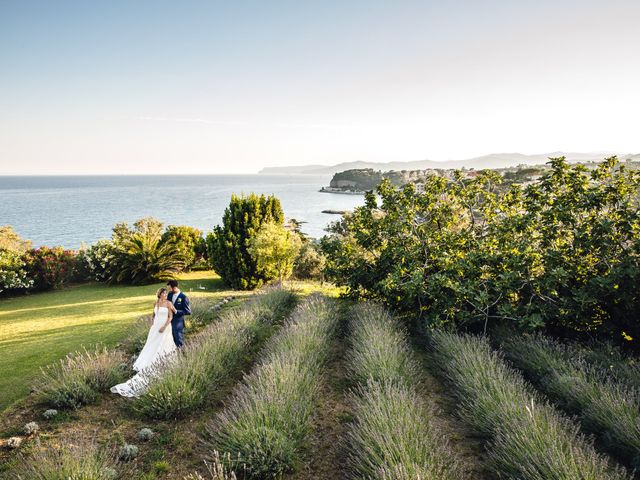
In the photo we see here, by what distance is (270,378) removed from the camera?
434 cm

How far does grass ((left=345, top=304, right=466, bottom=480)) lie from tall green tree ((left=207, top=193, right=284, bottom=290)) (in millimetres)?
7859

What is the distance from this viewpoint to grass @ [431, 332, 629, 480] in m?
2.91

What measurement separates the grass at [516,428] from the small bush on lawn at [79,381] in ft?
16.1

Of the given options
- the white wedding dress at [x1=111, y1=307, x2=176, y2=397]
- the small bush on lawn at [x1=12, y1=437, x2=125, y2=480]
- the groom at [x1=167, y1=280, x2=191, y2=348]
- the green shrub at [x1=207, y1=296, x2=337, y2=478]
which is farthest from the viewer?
the groom at [x1=167, y1=280, x2=191, y2=348]

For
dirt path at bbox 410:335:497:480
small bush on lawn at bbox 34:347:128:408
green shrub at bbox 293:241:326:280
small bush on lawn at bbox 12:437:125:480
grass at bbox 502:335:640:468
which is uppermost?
small bush on lawn at bbox 12:437:125:480

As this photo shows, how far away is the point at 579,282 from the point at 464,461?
4.88 meters

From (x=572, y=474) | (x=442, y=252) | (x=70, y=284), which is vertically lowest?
(x=70, y=284)

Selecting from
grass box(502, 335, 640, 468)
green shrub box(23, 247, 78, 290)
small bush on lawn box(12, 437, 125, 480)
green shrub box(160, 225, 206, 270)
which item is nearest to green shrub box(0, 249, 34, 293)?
green shrub box(23, 247, 78, 290)

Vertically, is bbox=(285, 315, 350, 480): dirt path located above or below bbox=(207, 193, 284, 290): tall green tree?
below

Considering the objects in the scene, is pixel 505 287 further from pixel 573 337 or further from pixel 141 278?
pixel 141 278

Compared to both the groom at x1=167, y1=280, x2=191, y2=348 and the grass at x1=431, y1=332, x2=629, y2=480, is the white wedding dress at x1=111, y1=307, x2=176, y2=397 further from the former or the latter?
the grass at x1=431, y1=332, x2=629, y2=480

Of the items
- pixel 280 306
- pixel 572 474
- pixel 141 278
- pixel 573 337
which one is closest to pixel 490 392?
pixel 572 474

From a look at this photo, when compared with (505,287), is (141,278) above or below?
below

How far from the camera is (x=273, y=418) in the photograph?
3734 mm
